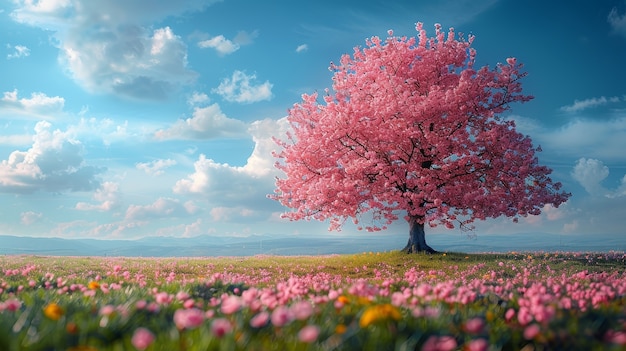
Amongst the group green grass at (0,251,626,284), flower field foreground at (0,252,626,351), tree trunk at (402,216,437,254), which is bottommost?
green grass at (0,251,626,284)

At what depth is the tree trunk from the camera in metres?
26.9

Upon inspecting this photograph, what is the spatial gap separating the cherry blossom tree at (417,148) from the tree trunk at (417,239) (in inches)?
2.2

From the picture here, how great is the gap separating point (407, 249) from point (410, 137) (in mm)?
6542

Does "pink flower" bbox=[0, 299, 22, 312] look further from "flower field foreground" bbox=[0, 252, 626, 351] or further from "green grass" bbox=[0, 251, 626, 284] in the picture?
"green grass" bbox=[0, 251, 626, 284]

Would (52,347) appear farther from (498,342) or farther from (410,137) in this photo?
(410,137)

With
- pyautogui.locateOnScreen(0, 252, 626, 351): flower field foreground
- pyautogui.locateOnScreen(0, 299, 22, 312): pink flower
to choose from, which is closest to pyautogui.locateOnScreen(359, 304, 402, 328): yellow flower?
pyautogui.locateOnScreen(0, 252, 626, 351): flower field foreground

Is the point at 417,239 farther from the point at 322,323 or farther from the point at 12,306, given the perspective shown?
the point at 12,306

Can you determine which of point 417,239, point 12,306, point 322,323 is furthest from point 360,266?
point 12,306

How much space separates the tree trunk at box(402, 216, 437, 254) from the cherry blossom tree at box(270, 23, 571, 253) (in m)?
0.06

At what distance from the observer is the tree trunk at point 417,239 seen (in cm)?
2692

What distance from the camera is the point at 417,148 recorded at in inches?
1040

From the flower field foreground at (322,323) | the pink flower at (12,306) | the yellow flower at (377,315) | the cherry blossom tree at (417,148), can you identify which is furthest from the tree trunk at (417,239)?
the pink flower at (12,306)

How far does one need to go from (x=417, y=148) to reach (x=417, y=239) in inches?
202

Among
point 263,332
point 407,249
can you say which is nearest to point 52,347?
point 263,332
